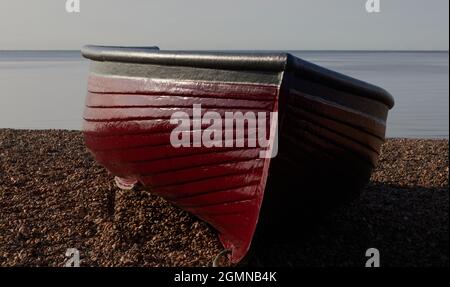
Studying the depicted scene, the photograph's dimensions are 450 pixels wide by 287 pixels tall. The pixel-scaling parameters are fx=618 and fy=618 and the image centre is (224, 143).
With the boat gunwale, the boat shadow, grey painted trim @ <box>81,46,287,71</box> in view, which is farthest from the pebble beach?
grey painted trim @ <box>81,46,287,71</box>

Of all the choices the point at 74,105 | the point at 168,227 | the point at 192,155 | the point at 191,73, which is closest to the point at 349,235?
the point at 168,227

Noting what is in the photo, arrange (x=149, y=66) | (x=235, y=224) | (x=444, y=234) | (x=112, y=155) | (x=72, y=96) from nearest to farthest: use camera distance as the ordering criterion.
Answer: (x=235, y=224), (x=149, y=66), (x=444, y=234), (x=112, y=155), (x=72, y=96)

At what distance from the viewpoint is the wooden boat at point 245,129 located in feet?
14.1

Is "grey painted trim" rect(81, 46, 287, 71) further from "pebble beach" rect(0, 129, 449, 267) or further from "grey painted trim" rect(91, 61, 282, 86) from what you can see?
"pebble beach" rect(0, 129, 449, 267)

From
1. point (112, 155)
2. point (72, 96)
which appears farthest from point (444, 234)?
point (72, 96)

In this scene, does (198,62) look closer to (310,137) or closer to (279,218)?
(310,137)

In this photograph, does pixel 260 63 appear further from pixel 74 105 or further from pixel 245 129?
pixel 74 105

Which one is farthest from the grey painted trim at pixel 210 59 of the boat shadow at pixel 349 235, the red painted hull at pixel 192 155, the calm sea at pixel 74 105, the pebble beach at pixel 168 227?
the calm sea at pixel 74 105

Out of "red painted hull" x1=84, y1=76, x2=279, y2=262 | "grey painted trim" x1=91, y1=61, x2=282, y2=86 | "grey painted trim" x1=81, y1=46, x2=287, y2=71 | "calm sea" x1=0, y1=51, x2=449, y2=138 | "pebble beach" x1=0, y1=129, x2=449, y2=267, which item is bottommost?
"calm sea" x1=0, y1=51, x2=449, y2=138

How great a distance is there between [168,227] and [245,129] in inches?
70.3

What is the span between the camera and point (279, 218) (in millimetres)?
4742

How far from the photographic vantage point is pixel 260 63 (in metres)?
4.23

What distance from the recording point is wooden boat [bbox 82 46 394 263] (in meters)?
4.30

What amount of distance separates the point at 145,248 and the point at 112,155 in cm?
112
